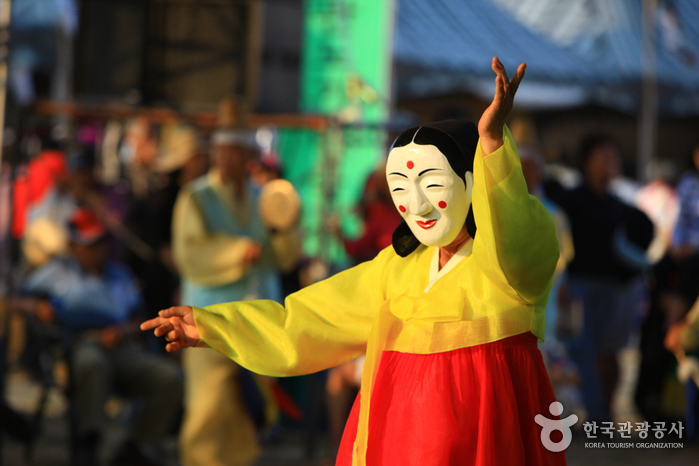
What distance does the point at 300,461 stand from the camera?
5.39 meters

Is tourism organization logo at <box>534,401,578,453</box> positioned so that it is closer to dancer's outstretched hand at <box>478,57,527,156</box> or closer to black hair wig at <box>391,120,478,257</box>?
black hair wig at <box>391,120,478,257</box>

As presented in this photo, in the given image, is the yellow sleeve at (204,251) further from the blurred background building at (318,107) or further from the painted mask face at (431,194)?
the painted mask face at (431,194)

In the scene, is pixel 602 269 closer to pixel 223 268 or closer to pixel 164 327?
pixel 223 268

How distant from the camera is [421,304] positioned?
2.18 metres

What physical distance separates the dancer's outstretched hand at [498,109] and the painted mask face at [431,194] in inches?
9.1

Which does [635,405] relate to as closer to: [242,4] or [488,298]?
[242,4]

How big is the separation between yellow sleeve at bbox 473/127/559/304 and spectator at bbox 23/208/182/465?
3444 millimetres

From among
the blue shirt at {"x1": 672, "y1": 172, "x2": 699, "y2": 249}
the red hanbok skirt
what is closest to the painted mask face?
the red hanbok skirt

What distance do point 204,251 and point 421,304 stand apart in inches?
105

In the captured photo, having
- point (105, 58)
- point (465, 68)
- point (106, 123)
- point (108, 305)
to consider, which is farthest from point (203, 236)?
point (465, 68)

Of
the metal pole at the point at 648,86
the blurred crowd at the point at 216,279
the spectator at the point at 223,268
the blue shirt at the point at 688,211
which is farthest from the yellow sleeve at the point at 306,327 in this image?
the metal pole at the point at 648,86

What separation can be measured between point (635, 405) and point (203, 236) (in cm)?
338

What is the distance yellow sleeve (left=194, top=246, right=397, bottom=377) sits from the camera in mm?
2367

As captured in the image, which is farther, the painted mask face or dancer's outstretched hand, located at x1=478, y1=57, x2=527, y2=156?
the painted mask face
